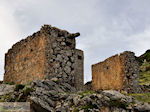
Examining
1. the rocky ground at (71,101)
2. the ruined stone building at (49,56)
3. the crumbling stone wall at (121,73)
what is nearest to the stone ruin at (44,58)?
the ruined stone building at (49,56)

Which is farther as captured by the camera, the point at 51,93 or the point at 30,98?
the point at 51,93

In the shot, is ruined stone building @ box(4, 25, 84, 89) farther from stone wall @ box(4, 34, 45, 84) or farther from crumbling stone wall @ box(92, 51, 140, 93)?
crumbling stone wall @ box(92, 51, 140, 93)

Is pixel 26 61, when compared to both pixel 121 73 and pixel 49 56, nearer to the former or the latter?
pixel 49 56

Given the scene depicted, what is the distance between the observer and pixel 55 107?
7.32m

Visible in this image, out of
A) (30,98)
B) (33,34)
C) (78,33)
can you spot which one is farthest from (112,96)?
(33,34)

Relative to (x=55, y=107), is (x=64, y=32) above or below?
above

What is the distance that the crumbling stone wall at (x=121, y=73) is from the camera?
19252 millimetres

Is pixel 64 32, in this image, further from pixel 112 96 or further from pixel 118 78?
pixel 118 78

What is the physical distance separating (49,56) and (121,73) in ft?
35.8

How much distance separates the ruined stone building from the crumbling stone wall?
390 inches

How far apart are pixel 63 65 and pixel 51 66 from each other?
0.47 meters

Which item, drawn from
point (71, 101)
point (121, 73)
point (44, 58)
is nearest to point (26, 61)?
point (44, 58)

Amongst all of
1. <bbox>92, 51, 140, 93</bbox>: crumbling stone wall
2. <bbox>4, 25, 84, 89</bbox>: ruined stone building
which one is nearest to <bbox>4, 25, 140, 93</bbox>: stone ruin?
<bbox>4, 25, 84, 89</bbox>: ruined stone building

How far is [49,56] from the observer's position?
935cm
